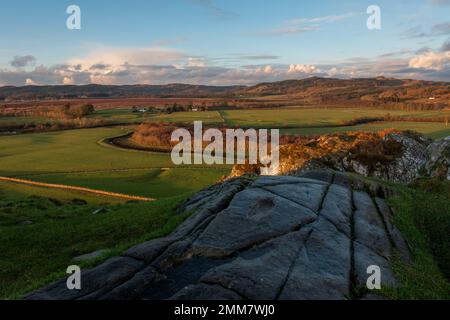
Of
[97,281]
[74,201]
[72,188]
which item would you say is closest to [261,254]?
[97,281]

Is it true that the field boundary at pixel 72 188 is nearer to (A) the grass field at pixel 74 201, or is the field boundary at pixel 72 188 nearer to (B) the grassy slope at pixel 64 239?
(A) the grass field at pixel 74 201

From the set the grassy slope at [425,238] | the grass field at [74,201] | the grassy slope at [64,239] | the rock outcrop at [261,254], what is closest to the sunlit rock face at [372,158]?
the grassy slope at [425,238]

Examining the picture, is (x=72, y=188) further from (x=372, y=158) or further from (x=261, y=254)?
(x=261, y=254)

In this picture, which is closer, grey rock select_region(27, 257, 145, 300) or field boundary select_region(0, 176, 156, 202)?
grey rock select_region(27, 257, 145, 300)

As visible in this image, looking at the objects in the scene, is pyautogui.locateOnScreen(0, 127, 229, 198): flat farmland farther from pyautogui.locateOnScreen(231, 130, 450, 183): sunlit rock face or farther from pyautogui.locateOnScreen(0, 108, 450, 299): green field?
pyautogui.locateOnScreen(231, 130, 450, 183): sunlit rock face

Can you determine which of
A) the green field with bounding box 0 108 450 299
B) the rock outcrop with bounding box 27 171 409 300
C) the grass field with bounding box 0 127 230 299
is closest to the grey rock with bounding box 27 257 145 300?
the rock outcrop with bounding box 27 171 409 300

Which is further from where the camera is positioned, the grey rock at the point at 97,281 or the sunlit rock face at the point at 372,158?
the sunlit rock face at the point at 372,158
